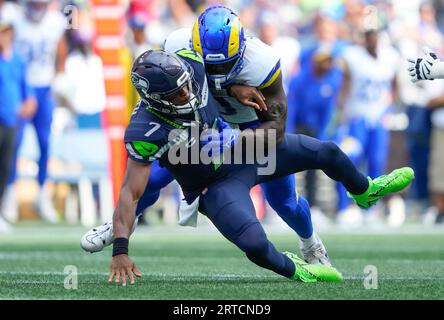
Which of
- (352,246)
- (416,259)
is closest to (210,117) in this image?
(416,259)

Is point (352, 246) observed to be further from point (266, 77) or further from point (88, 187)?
point (88, 187)

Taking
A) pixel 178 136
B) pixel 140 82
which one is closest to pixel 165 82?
pixel 140 82

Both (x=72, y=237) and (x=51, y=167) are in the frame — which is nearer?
(x=72, y=237)

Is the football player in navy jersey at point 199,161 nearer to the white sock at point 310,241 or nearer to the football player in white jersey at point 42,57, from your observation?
the white sock at point 310,241

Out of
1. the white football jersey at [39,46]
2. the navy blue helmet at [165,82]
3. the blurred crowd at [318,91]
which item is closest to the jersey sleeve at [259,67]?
the navy blue helmet at [165,82]

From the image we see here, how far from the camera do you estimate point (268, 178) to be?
5.88 metres

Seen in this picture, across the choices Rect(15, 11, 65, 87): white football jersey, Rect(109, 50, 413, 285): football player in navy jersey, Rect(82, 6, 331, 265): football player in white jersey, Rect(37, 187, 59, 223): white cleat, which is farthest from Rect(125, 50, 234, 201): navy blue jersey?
Rect(15, 11, 65, 87): white football jersey

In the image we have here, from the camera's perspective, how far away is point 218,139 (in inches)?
221

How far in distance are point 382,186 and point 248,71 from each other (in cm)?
98

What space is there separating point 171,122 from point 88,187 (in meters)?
7.12

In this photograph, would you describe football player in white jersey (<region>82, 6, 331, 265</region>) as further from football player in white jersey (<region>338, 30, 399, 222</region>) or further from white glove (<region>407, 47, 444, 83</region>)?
football player in white jersey (<region>338, 30, 399, 222</region>)

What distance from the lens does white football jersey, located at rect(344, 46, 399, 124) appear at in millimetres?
11555

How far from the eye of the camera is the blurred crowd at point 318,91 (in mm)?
11250

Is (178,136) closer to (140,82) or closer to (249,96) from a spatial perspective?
(140,82)
